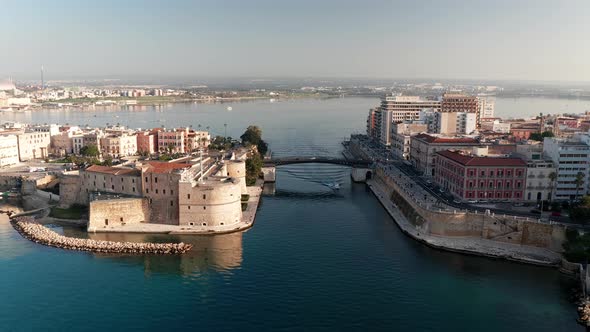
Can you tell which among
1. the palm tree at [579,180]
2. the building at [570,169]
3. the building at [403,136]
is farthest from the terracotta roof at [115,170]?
the building at [403,136]

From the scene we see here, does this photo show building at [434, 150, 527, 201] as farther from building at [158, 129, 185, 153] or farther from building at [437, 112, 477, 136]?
building at [158, 129, 185, 153]

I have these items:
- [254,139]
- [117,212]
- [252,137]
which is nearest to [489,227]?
[117,212]

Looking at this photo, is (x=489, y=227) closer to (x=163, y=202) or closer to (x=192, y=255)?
(x=192, y=255)

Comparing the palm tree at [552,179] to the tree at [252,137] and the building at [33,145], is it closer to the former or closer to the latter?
the tree at [252,137]

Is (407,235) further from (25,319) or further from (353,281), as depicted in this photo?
(25,319)

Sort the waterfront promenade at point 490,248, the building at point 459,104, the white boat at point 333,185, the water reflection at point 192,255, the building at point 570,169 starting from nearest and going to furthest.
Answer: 1. the water reflection at point 192,255
2. the waterfront promenade at point 490,248
3. the building at point 570,169
4. the white boat at point 333,185
5. the building at point 459,104

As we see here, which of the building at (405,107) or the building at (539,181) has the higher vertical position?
the building at (405,107)

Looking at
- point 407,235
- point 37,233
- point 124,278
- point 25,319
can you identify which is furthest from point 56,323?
point 407,235

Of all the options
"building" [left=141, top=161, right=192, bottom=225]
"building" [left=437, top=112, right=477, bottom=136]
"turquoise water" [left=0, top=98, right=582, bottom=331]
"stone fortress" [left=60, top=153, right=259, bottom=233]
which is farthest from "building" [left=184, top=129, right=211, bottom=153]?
"turquoise water" [left=0, top=98, right=582, bottom=331]
